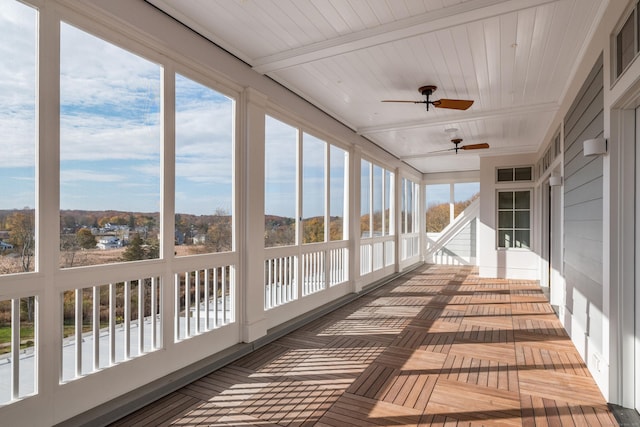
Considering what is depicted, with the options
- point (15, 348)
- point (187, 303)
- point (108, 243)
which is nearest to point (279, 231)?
point (187, 303)

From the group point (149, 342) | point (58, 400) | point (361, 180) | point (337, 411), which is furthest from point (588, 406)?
point (361, 180)

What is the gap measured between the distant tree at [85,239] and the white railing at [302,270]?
188 cm

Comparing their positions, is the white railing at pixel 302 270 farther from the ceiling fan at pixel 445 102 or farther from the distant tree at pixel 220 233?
the ceiling fan at pixel 445 102

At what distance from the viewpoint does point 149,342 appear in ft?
8.95

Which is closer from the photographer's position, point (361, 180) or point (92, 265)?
point (92, 265)

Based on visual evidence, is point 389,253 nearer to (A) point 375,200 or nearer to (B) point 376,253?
(B) point 376,253

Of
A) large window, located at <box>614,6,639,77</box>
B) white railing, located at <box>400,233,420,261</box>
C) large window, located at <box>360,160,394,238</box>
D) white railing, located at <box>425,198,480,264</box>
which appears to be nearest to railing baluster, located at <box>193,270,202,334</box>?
large window, located at <box>614,6,639,77</box>

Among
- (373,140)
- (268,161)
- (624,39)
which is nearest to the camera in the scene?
(624,39)

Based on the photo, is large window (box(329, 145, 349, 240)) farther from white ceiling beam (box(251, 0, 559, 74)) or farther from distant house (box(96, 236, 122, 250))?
distant house (box(96, 236, 122, 250))

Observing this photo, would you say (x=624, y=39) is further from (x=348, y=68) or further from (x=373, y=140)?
(x=373, y=140)

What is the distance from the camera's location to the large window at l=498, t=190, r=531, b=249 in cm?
766

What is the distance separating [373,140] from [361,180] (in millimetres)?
913

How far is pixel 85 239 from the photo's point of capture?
2.30 meters

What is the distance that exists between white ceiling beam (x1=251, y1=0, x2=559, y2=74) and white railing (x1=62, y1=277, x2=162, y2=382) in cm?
224
